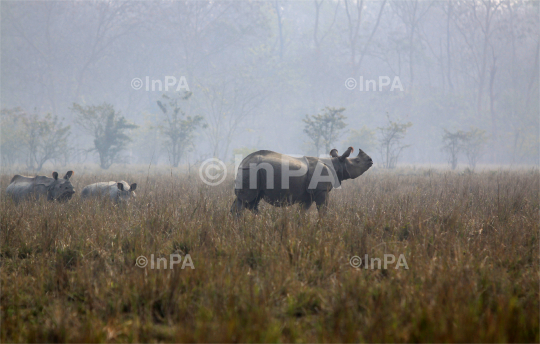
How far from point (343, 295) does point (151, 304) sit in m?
1.41

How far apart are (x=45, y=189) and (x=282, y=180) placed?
537cm

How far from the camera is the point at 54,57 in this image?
39.0m

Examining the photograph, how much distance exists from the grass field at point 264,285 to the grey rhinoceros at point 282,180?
0.58 meters

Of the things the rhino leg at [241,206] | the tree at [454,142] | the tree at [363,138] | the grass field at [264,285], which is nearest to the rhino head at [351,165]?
the grass field at [264,285]

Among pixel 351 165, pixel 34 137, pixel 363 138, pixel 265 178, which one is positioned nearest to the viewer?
pixel 265 178

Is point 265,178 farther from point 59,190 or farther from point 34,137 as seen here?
point 34,137

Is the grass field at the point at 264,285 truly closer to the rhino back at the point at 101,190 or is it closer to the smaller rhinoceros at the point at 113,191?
the smaller rhinoceros at the point at 113,191

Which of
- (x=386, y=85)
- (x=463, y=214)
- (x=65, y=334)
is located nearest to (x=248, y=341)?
(x=65, y=334)

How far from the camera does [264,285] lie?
2.72m

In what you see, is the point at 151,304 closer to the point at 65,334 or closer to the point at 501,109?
the point at 65,334

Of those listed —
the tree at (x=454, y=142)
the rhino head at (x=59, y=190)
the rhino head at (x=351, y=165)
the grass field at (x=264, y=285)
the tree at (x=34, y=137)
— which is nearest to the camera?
the grass field at (x=264, y=285)

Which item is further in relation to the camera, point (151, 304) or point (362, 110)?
point (362, 110)

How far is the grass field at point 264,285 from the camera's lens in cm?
219

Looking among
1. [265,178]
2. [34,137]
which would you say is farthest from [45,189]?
[34,137]
